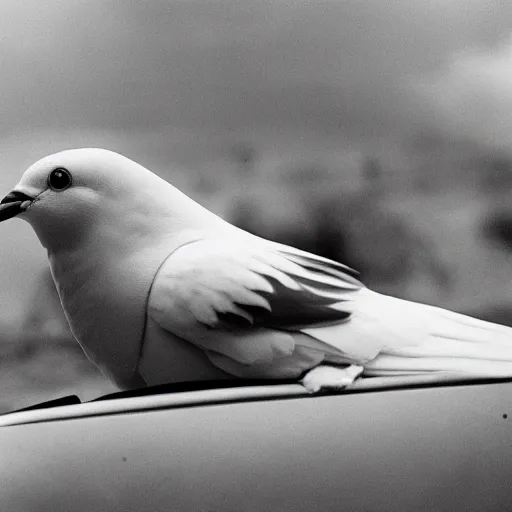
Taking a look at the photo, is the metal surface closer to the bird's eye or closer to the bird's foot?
the bird's foot

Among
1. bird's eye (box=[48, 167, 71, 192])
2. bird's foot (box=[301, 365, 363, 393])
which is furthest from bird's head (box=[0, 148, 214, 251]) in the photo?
bird's foot (box=[301, 365, 363, 393])

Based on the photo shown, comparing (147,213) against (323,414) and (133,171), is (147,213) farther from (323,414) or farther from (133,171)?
(323,414)

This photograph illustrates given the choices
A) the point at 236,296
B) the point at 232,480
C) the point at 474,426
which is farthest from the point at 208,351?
the point at 474,426

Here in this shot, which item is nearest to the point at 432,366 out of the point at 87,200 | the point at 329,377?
the point at 329,377

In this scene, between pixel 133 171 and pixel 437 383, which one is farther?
pixel 133 171

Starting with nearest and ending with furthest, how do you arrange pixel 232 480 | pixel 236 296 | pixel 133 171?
pixel 232 480, pixel 236 296, pixel 133 171

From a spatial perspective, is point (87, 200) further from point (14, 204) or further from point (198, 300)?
point (198, 300)

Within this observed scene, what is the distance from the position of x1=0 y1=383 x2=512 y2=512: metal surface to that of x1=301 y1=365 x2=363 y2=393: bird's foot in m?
0.03

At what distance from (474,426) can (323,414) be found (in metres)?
0.14

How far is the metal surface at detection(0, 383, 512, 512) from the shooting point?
0.68 meters

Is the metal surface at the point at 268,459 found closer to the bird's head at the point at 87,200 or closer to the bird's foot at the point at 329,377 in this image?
the bird's foot at the point at 329,377

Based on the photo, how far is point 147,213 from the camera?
91 centimetres

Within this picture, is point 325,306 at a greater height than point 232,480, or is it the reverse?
point 325,306

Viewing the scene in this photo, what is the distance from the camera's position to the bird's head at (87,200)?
0.90 metres
